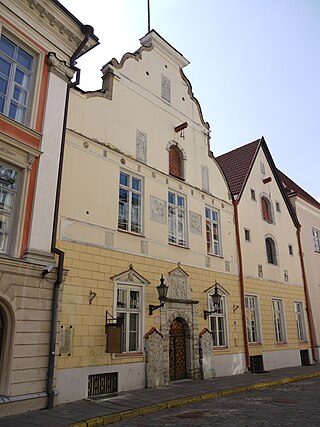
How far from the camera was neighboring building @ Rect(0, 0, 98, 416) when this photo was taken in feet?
27.7

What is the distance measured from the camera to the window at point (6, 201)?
8.97 metres

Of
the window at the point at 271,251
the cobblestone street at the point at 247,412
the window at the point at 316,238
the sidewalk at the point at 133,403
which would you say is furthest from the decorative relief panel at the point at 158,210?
the window at the point at 316,238

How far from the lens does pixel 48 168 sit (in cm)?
1019

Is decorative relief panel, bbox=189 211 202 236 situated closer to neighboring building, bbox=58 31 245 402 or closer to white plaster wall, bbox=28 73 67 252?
neighboring building, bbox=58 31 245 402

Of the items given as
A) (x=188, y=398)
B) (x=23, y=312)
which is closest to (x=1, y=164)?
(x=23, y=312)

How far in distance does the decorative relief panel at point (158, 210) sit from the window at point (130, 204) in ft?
1.79

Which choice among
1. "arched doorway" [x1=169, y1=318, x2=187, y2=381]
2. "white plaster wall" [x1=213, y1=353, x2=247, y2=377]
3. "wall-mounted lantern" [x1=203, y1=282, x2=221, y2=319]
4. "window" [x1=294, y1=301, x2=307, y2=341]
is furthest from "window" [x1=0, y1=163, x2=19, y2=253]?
"window" [x1=294, y1=301, x2=307, y2=341]

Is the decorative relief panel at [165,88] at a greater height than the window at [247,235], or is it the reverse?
the decorative relief panel at [165,88]

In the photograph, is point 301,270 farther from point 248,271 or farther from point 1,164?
point 1,164

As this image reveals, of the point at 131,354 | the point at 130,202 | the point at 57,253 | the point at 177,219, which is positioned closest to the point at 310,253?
the point at 177,219

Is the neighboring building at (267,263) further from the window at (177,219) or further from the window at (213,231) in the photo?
the window at (177,219)

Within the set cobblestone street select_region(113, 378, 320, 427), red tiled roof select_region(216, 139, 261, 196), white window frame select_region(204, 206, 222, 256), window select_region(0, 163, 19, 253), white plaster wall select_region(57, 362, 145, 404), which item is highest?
red tiled roof select_region(216, 139, 261, 196)

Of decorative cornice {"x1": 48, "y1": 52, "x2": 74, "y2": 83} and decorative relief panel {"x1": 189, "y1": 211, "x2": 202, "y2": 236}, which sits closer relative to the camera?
decorative cornice {"x1": 48, "y1": 52, "x2": 74, "y2": 83}

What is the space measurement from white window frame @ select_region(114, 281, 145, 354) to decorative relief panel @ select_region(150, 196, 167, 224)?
8.70 ft
